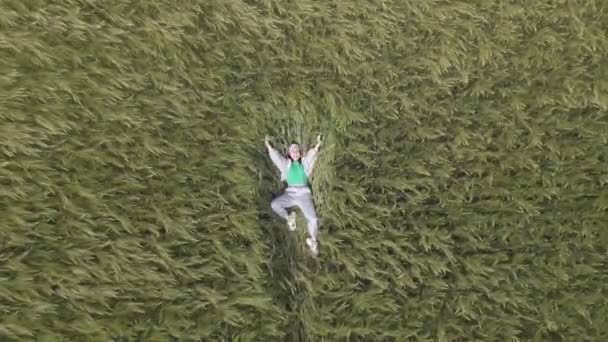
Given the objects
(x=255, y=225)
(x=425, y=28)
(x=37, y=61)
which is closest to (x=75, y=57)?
(x=37, y=61)

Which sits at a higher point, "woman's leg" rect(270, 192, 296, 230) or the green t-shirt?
the green t-shirt

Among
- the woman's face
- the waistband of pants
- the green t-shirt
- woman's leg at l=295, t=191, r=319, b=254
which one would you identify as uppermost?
the woman's face

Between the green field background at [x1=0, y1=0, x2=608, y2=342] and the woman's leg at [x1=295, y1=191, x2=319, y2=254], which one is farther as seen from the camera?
the woman's leg at [x1=295, y1=191, x2=319, y2=254]

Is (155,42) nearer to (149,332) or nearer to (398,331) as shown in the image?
(149,332)
